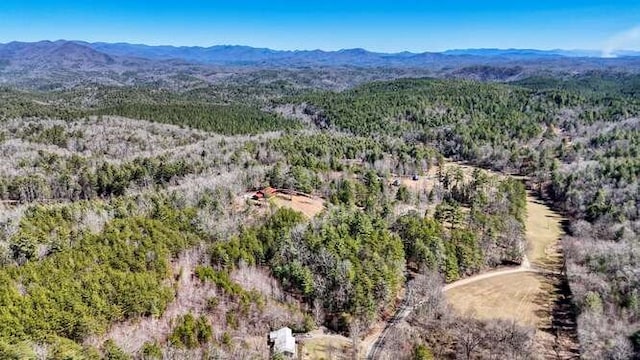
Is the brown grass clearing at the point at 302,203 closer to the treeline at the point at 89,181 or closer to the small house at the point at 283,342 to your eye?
the small house at the point at 283,342

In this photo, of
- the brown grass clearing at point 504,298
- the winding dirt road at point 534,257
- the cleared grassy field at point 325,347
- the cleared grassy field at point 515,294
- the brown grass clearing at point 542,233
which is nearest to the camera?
the cleared grassy field at point 325,347

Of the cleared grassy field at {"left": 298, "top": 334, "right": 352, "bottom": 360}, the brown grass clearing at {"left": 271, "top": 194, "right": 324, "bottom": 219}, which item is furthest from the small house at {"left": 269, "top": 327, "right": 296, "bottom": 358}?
Result: the brown grass clearing at {"left": 271, "top": 194, "right": 324, "bottom": 219}

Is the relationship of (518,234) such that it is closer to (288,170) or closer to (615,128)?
(288,170)

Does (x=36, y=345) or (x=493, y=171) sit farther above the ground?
(x=36, y=345)

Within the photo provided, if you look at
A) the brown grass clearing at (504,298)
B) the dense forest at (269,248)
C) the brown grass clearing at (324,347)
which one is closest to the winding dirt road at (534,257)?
the brown grass clearing at (504,298)

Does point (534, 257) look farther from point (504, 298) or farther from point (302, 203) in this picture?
point (302, 203)

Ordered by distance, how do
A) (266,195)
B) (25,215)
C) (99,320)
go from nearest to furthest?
1. (99,320)
2. (25,215)
3. (266,195)

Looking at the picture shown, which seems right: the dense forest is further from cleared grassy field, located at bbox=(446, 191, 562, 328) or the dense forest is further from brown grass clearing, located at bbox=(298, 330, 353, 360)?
cleared grassy field, located at bbox=(446, 191, 562, 328)

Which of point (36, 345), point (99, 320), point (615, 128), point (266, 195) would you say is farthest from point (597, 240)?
point (615, 128)

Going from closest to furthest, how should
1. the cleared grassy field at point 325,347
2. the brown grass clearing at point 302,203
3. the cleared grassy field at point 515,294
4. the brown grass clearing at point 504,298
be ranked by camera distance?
the cleared grassy field at point 325,347 → the brown grass clearing at point 504,298 → the cleared grassy field at point 515,294 → the brown grass clearing at point 302,203
